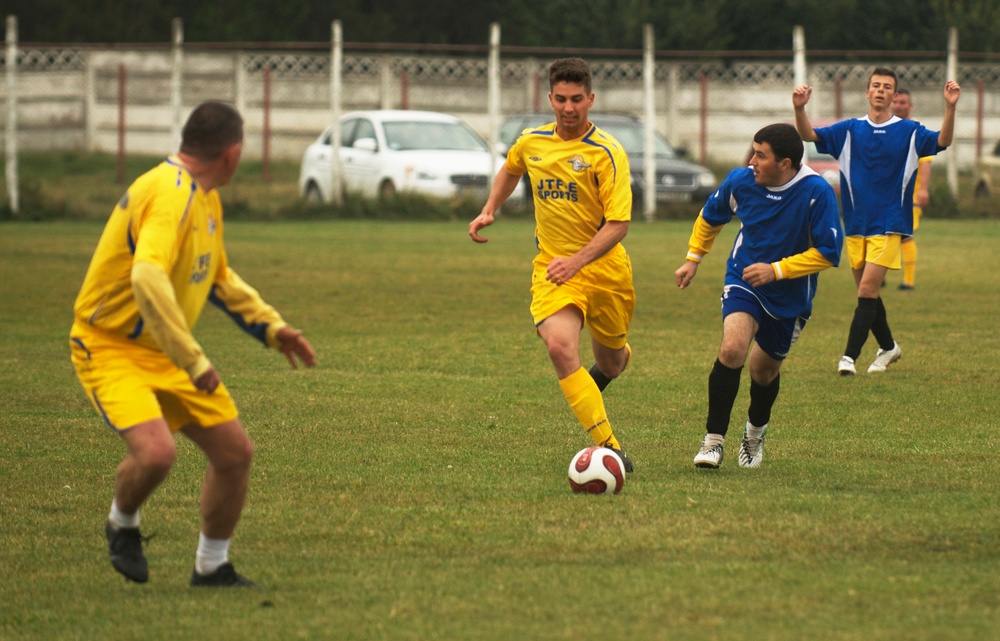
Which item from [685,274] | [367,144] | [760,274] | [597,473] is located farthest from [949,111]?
[367,144]

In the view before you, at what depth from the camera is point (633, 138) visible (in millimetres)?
26359

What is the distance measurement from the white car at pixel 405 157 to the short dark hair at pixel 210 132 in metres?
19.0

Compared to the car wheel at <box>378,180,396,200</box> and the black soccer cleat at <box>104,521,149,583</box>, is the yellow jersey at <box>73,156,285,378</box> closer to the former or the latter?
the black soccer cleat at <box>104,521,149,583</box>

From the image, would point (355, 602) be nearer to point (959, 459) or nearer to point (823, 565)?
point (823, 565)

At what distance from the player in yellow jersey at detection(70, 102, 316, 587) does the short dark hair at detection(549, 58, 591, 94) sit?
2.47 metres

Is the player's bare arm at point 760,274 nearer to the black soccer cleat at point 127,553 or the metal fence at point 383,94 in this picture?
the black soccer cleat at point 127,553

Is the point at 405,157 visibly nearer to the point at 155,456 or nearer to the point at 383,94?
the point at 383,94

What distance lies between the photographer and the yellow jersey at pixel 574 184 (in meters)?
7.50

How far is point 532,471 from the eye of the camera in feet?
24.5

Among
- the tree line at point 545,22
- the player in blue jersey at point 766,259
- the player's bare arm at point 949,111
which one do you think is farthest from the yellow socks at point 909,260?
the tree line at point 545,22

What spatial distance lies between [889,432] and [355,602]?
13.9ft

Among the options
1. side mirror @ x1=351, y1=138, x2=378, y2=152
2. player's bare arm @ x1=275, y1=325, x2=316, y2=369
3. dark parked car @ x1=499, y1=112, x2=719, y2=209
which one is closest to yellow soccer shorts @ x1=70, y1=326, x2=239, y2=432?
player's bare arm @ x1=275, y1=325, x2=316, y2=369

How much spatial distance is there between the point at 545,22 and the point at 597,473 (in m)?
34.0

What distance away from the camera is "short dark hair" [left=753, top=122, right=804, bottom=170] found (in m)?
7.36
